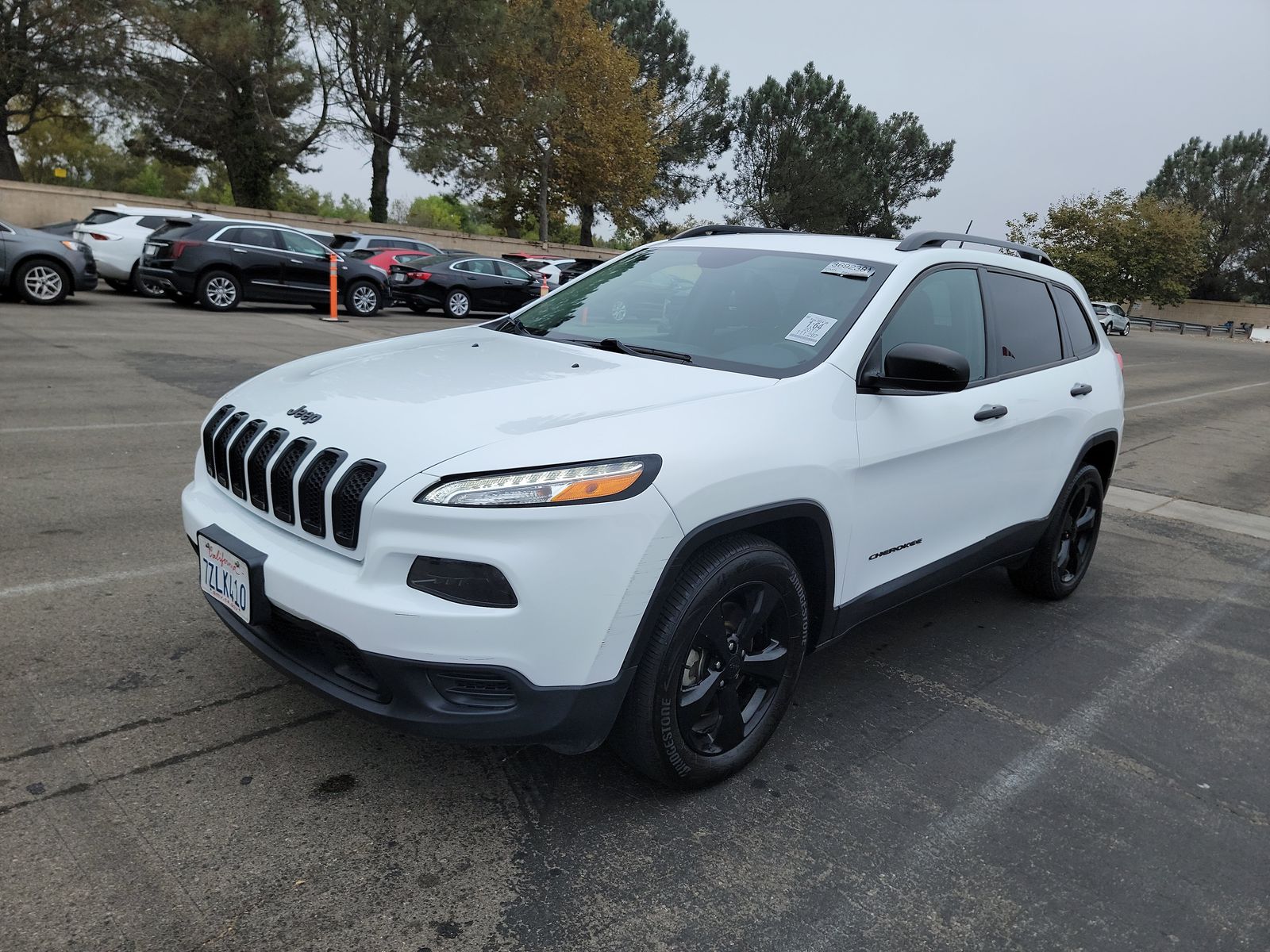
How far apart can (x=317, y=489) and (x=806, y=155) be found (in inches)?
2132

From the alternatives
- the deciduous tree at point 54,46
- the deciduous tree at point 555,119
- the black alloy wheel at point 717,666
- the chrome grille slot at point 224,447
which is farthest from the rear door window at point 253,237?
the deciduous tree at point 54,46

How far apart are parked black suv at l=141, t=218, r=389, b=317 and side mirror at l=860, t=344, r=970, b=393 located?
15.5 meters

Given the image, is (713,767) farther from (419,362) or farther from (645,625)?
(419,362)

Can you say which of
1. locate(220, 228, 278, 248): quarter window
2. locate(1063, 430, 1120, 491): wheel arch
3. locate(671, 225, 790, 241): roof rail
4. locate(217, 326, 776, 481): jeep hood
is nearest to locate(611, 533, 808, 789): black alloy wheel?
locate(217, 326, 776, 481): jeep hood

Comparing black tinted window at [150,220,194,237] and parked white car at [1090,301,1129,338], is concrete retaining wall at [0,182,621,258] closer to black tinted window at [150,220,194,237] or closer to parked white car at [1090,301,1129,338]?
black tinted window at [150,220,194,237]

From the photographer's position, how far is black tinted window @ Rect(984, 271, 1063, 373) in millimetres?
4180

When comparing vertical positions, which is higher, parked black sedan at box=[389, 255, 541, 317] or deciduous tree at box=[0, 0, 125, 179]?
deciduous tree at box=[0, 0, 125, 179]

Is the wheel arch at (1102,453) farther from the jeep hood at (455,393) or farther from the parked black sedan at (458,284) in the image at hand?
the parked black sedan at (458,284)

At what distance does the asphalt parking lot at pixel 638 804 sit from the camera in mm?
2348

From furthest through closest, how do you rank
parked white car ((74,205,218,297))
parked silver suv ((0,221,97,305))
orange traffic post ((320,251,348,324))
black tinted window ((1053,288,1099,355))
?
1. parked white car ((74,205,218,297))
2. orange traffic post ((320,251,348,324))
3. parked silver suv ((0,221,97,305))
4. black tinted window ((1053,288,1099,355))

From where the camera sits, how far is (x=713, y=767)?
2.89m

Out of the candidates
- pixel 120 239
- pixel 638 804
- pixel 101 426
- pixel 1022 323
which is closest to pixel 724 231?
pixel 1022 323

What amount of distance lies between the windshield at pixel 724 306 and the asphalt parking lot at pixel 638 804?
4.47 feet

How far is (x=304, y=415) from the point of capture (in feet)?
9.12
